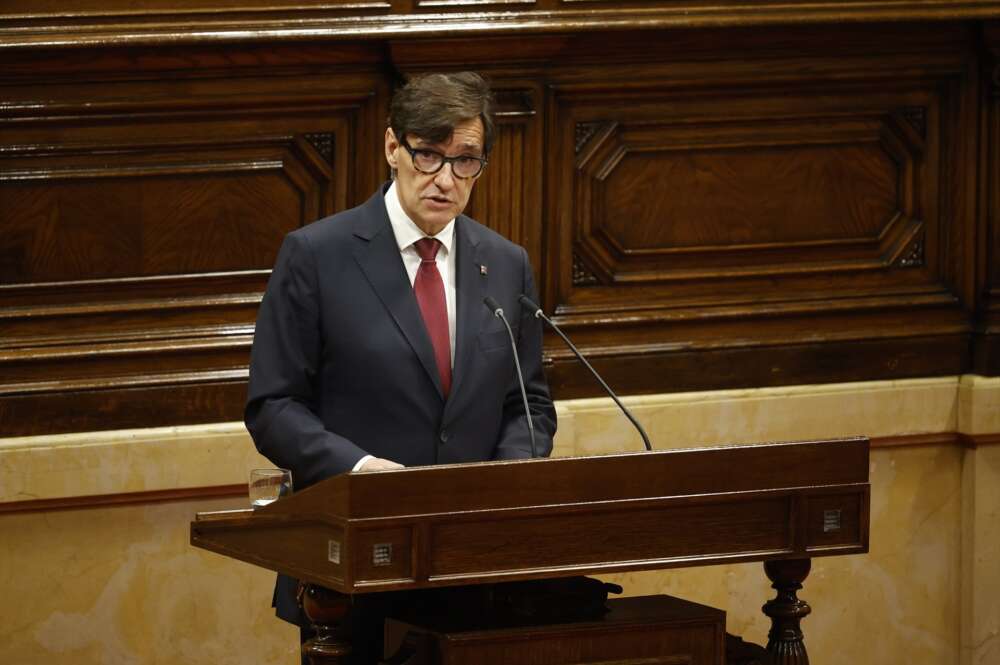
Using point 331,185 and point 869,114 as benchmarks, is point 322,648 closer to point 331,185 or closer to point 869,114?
point 331,185

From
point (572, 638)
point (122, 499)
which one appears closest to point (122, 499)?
point (122, 499)

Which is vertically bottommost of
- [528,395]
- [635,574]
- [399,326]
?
[635,574]

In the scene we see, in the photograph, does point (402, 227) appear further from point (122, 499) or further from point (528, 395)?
point (122, 499)

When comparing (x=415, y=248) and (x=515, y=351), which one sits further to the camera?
(x=415, y=248)

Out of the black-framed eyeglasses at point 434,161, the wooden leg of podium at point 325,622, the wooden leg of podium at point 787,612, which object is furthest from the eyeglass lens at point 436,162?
the wooden leg of podium at point 787,612

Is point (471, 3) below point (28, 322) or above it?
above

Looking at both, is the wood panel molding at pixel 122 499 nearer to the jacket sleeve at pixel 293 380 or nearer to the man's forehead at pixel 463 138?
the jacket sleeve at pixel 293 380

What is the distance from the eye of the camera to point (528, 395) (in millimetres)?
3584

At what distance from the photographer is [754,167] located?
5.28m

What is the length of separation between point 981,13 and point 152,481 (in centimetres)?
282

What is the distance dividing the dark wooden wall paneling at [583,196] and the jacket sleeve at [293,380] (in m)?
1.42

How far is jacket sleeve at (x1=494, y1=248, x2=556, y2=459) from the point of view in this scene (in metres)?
3.49

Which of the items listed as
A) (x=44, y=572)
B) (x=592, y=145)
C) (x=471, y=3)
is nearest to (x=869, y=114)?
(x=592, y=145)

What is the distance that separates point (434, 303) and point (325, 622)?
731mm
